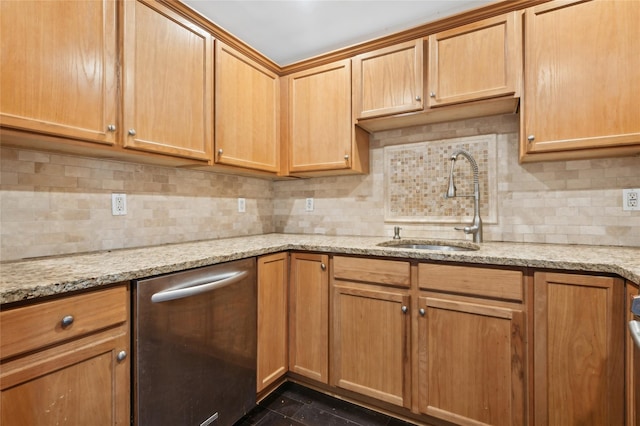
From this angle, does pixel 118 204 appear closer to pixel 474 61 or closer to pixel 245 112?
pixel 245 112

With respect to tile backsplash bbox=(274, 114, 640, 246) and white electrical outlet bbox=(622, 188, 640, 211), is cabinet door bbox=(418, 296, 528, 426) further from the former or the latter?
white electrical outlet bbox=(622, 188, 640, 211)

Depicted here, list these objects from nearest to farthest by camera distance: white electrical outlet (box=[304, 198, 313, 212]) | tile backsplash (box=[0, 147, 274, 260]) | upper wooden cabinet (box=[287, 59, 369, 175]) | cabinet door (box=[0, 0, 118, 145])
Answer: cabinet door (box=[0, 0, 118, 145]) → tile backsplash (box=[0, 147, 274, 260]) → upper wooden cabinet (box=[287, 59, 369, 175]) → white electrical outlet (box=[304, 198, 313, 212])

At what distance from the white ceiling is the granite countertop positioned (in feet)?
4.77

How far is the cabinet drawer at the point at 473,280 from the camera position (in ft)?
4.55

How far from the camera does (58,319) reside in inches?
37.7

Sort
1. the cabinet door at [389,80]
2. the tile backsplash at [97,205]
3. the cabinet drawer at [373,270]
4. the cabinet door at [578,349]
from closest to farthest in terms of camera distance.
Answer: the cabinet door at [578,349] < the tile backsplash at [97,205] < the cabinet drawer at [373,270] < the cabinet door at [389,80]

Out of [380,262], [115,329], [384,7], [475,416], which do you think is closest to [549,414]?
[475,416]

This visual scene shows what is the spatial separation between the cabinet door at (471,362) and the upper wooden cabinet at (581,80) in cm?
88

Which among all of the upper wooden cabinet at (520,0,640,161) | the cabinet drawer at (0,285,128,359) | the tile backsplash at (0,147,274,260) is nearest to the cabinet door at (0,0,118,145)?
the tile backsplash at (0,147,274,260)

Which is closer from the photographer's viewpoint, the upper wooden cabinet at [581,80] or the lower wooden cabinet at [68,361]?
the lower wooden cabinet at [68,361]

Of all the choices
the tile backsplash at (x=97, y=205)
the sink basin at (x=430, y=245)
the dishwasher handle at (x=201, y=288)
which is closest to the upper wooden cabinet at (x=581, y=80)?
the sink basin at (x=430, y=245)

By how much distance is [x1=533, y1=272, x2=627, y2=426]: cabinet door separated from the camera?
4.00 feet

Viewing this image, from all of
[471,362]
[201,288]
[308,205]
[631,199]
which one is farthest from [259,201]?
[631,199]

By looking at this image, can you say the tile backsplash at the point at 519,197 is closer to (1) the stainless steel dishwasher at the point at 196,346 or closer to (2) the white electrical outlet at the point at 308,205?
(2) the white electrical outlet at the point at 308,205
